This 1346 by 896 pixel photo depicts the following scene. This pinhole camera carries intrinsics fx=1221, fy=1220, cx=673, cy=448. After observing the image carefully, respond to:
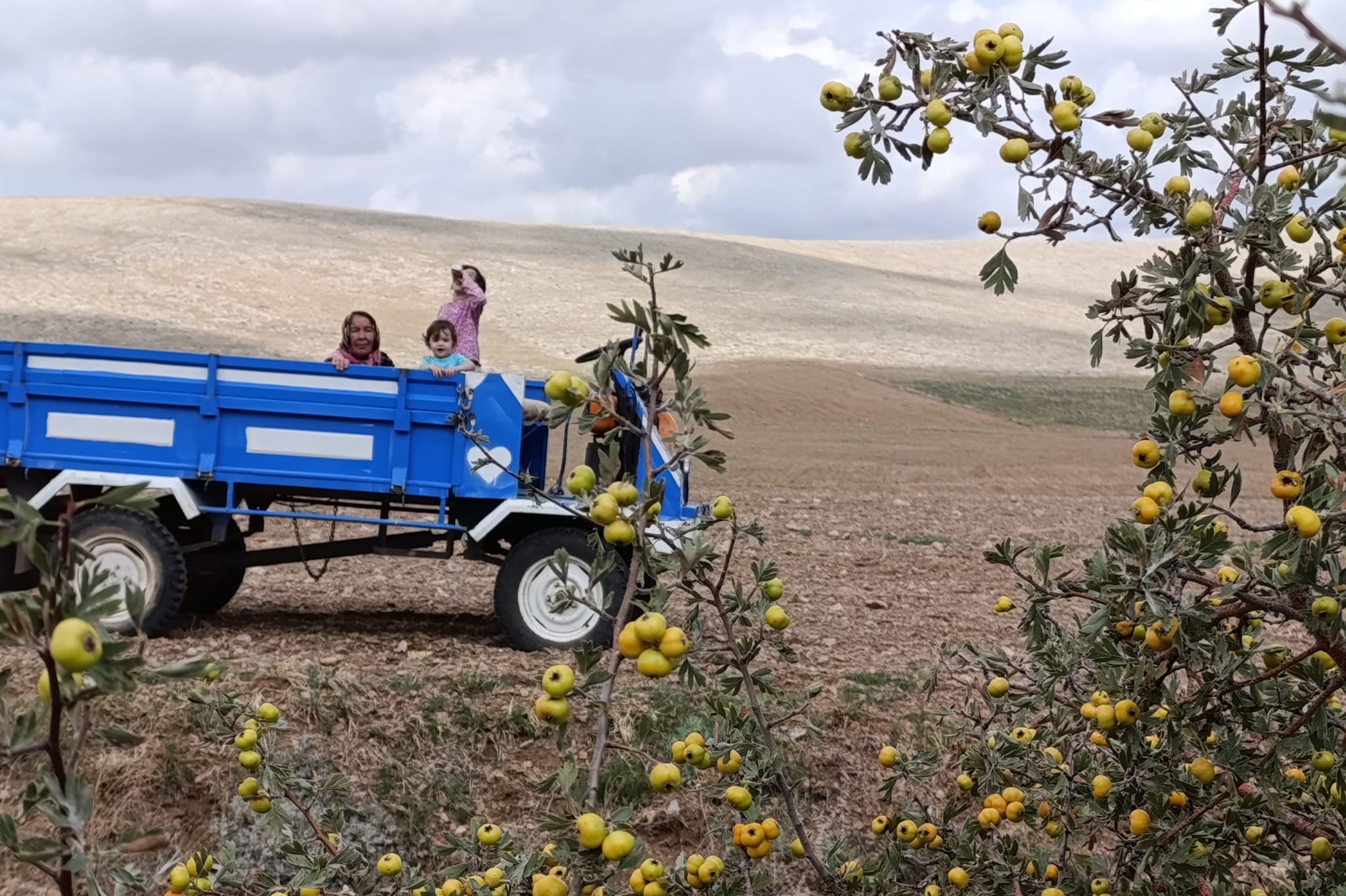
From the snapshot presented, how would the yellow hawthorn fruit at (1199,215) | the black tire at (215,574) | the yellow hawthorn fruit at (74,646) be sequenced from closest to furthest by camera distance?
the yellow hawthorn fruit at (74,646) < the yellow hawthorn fruit at (1199,215) < the black tire at (215,574)

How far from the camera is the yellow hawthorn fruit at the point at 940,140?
2.19 meters

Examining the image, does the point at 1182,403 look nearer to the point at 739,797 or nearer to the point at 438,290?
the point at 739,797

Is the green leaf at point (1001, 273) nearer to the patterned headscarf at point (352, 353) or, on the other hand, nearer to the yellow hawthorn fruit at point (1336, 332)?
the yellow hawthorn fruit at point (1336, 332)

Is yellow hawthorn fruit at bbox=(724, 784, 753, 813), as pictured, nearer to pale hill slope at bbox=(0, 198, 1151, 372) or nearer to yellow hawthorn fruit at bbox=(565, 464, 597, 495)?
yellow hawthorn fruit at bbox=(565, 464, 597, 495)

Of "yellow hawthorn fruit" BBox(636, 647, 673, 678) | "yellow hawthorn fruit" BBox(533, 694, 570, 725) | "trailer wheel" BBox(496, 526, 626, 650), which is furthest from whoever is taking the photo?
"trailer wheel" BBox(496, 526, 626, 650)

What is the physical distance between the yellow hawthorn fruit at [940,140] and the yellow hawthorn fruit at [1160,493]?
74 centimetres

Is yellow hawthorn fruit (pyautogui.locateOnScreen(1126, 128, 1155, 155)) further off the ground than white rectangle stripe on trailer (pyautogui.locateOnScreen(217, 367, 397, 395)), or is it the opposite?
yellow hawthorn fruit (pyautogui.locateOnScreen(1126, 128, 1155, 155))

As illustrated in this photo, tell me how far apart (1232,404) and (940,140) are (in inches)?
26.8

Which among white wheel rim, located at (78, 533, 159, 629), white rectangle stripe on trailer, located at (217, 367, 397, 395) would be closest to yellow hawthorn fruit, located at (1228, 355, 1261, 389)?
white rectangle stripe on trailer, located at (217, 367, 397, 395)

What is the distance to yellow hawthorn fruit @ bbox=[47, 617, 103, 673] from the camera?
1190 millimetres

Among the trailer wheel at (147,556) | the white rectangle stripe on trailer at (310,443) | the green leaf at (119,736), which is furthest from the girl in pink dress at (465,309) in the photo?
the green leaf at (119,736)

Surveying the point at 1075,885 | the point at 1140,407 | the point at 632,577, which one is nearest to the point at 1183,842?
the point at 1075,885

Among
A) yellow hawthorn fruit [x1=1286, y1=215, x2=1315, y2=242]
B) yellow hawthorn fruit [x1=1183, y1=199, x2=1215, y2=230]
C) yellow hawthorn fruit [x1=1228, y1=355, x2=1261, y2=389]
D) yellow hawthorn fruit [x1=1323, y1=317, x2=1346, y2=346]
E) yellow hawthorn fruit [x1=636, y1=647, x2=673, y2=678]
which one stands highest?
yellow hawthorn fruit [x1=1286, y1=215, x2=1315, y2=242]

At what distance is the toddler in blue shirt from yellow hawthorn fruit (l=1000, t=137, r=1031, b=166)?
4663mm
